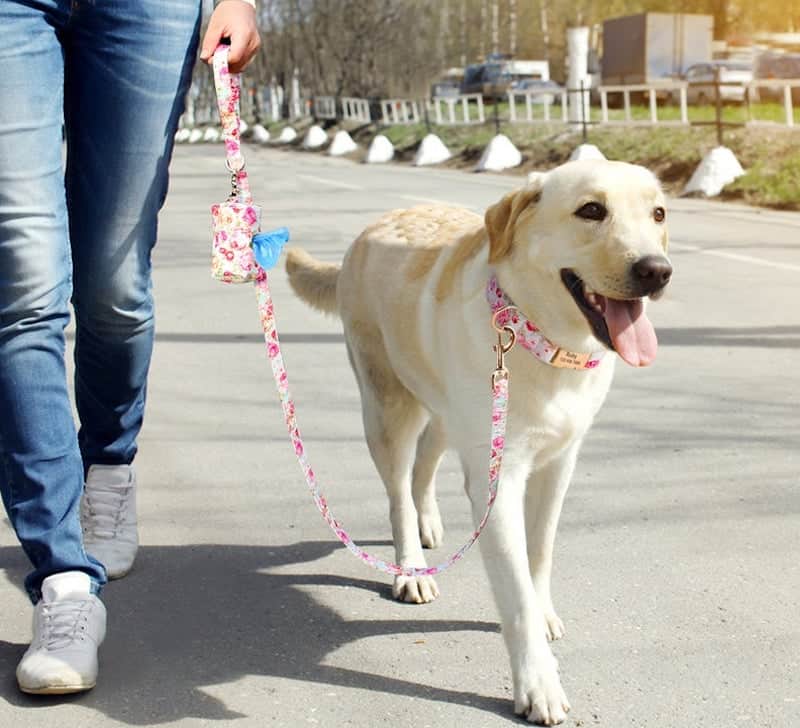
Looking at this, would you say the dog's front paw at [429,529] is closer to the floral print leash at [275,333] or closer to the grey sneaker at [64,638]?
the floral print leash at [275,333]

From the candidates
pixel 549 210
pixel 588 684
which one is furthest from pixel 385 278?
pixel 588 684

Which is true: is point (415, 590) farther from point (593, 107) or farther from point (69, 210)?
point (593, 107)

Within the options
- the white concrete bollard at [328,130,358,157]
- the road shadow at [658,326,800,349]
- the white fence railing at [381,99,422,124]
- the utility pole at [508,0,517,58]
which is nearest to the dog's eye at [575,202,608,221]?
the road shadow at [658,326,800,349]

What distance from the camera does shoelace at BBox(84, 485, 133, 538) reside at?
3.64 m

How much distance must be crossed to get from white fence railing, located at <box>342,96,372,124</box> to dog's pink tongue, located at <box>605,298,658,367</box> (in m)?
41.5

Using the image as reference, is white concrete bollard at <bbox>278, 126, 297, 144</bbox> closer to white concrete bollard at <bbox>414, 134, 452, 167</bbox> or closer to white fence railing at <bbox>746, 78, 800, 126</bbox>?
white fence railing at <bbox>746, 78, 800, 126</bbox>

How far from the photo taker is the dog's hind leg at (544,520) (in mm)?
3161

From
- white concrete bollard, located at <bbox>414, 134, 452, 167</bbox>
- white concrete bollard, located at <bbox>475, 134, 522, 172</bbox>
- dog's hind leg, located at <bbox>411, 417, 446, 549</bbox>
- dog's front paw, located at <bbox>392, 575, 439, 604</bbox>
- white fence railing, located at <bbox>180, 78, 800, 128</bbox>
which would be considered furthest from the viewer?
white concrete bollard, located at <bbox>414, 134, 452, 167</bbox>

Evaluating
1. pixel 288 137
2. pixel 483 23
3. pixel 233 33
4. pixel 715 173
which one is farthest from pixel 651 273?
pixel 483 23

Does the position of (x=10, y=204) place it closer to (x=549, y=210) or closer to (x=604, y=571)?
(x=549, y=210)

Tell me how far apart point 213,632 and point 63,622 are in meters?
0.45

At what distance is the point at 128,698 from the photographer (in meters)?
2.83

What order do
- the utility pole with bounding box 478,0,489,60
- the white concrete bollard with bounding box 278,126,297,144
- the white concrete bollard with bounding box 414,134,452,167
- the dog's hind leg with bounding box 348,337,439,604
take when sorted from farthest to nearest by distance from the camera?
the utility pole with bounding box 478,0,489,60
the white concrete bollard with bounding box 278,126,297,144
the white concrete bollard with bounding box 414,134,452,167
the dog's hind leg with bounding box 348,337,439,604

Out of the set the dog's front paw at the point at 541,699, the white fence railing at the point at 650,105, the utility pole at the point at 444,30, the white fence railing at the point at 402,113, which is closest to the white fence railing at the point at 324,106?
the white fence railing at the point at 402,113
